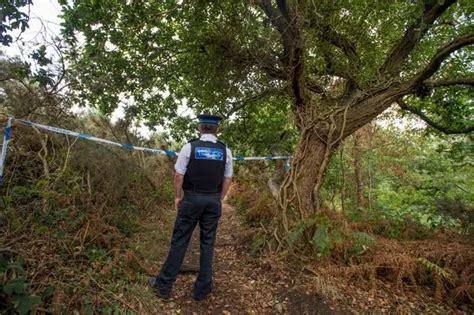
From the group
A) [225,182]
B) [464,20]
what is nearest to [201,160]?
[225,182]

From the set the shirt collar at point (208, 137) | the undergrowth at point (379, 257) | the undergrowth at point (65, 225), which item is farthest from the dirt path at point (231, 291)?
the shirt collar at point (208, 137)

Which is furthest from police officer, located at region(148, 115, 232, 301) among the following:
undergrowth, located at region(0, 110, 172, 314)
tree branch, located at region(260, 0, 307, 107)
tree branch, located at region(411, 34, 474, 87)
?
tree branch, located at region(411, 34, 474, 87)

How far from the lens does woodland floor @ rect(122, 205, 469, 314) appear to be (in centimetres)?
317

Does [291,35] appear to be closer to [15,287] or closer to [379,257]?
[379,257]

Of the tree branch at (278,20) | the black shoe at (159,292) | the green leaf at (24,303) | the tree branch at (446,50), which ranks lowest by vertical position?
the black shoe at (159,292)

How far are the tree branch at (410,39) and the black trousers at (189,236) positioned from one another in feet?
14.9

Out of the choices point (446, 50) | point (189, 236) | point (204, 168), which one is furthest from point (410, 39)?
point (189, 236)

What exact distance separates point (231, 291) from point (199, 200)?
1.36 metres

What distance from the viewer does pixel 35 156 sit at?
14.5ft

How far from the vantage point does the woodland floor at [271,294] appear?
317 cm

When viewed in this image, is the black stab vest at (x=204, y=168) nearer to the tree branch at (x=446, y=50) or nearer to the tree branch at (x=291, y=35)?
the tree branch at (x=291, y=35)

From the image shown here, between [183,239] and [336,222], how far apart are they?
278 cm

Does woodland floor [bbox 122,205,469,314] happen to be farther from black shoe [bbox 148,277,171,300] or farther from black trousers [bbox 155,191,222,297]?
black trousers [bbox 155,191,222,297]

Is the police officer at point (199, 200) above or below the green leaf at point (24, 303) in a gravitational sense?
above
